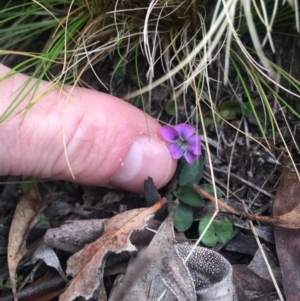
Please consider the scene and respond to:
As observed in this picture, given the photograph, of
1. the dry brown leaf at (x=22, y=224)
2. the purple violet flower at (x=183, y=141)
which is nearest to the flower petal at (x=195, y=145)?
the purple violet flower at (x=183, y=141)

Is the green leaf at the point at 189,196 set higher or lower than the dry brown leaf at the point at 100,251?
higher

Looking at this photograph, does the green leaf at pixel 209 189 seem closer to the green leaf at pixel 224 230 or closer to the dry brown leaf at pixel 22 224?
the green leaf at pixel 224 230

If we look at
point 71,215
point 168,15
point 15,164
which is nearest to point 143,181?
point 71,215

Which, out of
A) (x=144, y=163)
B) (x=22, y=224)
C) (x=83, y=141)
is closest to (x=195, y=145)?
(x=144, y=163)

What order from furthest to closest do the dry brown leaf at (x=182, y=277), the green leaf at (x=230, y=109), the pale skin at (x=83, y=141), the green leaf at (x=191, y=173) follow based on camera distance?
the green leaf at (x=230, y=109)
the green leaf at (x=191, y=173)
the pale skin at (x=83, y=141)
the dry brown leaf at (x=182, y=277)

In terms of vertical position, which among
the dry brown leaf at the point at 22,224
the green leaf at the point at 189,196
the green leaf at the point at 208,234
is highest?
the green leaf at the point at 189,196

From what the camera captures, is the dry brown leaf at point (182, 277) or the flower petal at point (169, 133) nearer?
the dry brown leaf at point (182, 277)
